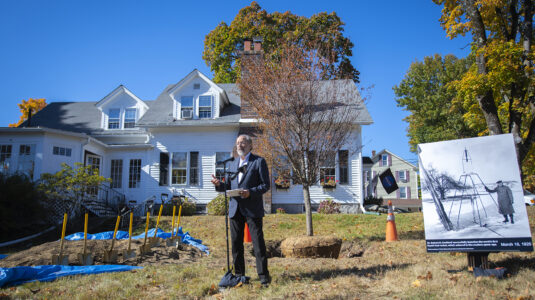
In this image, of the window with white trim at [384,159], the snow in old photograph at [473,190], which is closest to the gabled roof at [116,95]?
the snow in old photograph at [473,190]

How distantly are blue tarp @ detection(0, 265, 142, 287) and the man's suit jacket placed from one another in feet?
7.98

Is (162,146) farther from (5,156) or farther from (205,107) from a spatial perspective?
(5,156)

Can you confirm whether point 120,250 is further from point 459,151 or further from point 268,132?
point 459,151

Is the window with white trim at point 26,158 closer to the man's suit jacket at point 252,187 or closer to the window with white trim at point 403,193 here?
the man's suit jacket at point 252,187

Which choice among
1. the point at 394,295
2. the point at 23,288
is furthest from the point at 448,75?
the point at 23,288

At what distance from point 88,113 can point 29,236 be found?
33.4 feet

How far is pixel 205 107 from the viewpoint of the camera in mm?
17641

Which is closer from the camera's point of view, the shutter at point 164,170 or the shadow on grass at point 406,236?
the shadow on grass at point 406,236

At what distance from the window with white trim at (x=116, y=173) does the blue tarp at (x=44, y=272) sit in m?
13.2

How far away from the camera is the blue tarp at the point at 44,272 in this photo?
4754mm

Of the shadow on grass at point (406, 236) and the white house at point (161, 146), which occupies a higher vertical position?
the white house at point (161, 146)

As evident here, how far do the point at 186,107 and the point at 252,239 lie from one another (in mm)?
14138

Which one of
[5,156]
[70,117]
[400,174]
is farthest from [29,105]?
[400,174]

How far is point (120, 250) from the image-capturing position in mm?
6648
